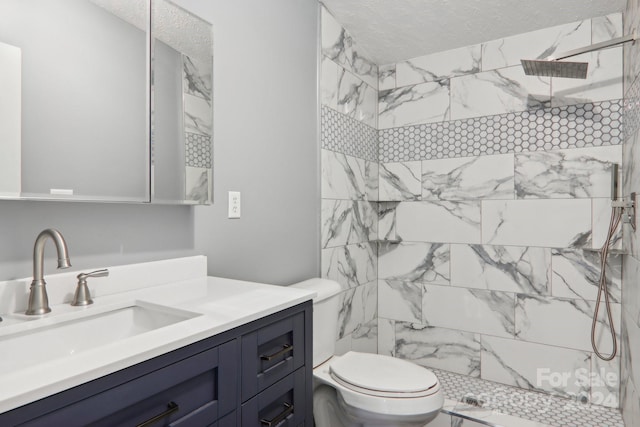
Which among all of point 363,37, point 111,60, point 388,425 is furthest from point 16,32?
point 363,37

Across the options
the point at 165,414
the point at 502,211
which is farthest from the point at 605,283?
the point at 165,414

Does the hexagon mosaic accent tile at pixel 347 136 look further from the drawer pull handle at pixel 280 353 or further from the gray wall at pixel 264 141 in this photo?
the drawer pull handle at pixel 280 353

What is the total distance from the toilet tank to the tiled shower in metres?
0.31

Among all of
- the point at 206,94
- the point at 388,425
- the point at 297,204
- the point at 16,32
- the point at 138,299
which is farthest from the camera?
the point at 297,204

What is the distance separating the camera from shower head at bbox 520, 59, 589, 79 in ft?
6.24

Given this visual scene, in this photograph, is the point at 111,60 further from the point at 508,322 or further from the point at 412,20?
the point at 508,322

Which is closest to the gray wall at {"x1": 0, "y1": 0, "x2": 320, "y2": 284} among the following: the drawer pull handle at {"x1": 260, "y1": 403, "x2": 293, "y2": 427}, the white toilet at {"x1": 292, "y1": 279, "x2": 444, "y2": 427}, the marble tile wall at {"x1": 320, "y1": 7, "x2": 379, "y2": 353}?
the marble tile wall at {"x1": 320, "y1": 7, "x2": 379, "y2": 353}

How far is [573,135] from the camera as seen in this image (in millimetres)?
2248

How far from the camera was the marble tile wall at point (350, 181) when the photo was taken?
7.38ft

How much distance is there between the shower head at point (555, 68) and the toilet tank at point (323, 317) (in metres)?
1.51

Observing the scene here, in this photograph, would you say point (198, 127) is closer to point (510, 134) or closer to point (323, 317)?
point (323, 317)

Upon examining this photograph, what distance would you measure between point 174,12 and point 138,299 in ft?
3.17

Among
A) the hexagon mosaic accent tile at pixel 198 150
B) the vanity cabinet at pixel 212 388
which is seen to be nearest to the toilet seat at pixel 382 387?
the vanity cabinet at pixel 212 388

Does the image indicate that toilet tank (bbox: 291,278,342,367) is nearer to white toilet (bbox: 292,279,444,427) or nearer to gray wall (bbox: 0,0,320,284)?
white toilet (bbox: 292,279,444,427)
